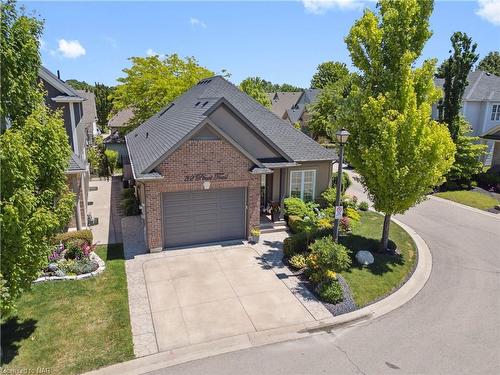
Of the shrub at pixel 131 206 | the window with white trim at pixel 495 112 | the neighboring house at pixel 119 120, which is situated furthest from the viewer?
the neighboring house at pixel 119 120

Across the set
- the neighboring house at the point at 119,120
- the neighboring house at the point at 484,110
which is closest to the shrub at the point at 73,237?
the neighboring house at the point at 484,110

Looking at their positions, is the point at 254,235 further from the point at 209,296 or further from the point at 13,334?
the point at 13,334

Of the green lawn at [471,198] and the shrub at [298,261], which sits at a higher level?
the green lawn at [471,198]

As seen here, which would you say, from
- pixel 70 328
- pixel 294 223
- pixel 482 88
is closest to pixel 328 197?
pixel 294 223

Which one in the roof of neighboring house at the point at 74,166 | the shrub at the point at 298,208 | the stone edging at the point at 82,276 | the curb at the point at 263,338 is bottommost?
the curb at the point at 263,338

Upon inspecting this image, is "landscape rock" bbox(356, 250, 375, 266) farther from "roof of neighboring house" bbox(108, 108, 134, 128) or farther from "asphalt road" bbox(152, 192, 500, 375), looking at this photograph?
"roof of neighboring house" bbox(108, 108, 134, 128)

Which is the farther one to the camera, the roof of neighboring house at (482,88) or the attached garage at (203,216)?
the roof of neighboring house at (482,88)

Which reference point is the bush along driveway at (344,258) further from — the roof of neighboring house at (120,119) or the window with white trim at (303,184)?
the roof of neighboring house at (120,119)

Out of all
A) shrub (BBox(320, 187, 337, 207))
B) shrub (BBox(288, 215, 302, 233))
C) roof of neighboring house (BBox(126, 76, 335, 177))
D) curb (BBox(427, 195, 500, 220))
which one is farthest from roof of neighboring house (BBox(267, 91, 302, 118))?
shrub (BBox(288, 215, 302, 233))
